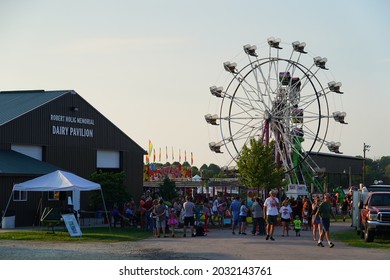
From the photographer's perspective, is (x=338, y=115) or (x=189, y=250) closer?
(x=189, y=250)

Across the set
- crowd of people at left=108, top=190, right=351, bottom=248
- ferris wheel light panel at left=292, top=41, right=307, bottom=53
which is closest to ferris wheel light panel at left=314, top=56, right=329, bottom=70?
ferris wheel light panel at left=292, top=41, right=307, bottom=53

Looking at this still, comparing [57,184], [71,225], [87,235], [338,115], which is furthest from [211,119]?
[71,225]

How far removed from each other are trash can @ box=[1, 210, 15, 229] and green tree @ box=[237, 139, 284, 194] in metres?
17.0

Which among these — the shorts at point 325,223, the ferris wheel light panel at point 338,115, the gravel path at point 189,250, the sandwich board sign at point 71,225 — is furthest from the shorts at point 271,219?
the ferris wheel light panel at point 338,115

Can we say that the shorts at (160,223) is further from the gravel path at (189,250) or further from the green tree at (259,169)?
the green tree at (259,169)

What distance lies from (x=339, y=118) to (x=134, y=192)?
14.2m

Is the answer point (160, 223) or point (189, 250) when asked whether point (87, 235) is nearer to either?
point (160, 223)

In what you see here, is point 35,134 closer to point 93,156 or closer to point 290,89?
point 93,156

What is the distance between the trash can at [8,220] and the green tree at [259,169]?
17.0 m

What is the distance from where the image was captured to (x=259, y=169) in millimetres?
46344

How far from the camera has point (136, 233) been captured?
29.1 m

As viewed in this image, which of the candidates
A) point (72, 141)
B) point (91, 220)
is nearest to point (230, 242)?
point (91, 220)

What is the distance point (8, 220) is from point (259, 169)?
17.8 metres

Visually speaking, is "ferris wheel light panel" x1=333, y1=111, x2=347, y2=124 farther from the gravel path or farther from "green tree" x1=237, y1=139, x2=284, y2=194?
the gravel path
